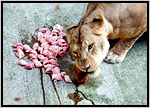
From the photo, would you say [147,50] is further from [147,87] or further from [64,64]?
[64,64]

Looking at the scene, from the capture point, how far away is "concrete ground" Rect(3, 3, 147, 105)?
3908mm

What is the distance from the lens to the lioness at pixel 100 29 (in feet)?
12.4

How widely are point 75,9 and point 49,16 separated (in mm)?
553

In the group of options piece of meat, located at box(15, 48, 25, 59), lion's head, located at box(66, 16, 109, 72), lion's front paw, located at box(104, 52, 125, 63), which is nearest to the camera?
lion's head, located at box(66, 16, 109, 72)

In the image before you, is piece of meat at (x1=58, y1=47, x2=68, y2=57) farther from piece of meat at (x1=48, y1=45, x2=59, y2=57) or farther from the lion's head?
the lion's head

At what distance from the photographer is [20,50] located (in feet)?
14.6

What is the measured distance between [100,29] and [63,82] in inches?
37.3

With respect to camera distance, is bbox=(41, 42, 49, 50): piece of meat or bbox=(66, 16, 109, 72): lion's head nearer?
bbox=(66, 16, 109, 72): lion's head

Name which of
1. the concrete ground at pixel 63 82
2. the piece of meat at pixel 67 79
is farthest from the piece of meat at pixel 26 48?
the piece of meat at pixel 67 79

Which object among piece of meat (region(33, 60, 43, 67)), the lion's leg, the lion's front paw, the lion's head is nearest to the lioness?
the lion's head

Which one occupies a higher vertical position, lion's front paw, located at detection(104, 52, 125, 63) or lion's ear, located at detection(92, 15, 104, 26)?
lion's ear, located at detection(92, 15, 104, 26)

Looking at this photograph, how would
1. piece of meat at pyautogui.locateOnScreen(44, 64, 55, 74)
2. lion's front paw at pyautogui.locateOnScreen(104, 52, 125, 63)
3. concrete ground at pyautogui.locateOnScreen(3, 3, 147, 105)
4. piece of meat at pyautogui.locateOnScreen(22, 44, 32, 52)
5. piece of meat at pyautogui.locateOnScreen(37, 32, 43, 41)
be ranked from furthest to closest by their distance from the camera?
piece of meat at pyautogui.locateOnScreen(37, 32, 43, 41) → lion's front paw at pyautogui.locateOnScreen(104, 52, 125, 63) → piece of meat at pyautogui.locateOnScreen(22, 44, 32, 52) → piece of meat at pyautogui.locateOnScreen(44, 64, 55, 74) → concrete ground at pyautogui.locateOnScreen(3, 3, 147, 105)

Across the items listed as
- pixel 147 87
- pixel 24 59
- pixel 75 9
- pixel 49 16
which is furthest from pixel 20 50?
pixel 147 87

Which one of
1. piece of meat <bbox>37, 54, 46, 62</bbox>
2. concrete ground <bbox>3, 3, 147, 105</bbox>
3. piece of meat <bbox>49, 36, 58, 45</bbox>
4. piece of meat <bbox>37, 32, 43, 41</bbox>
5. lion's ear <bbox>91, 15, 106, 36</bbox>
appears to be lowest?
concrete ground <bbox>3, 3, 147, 105</bbox>
